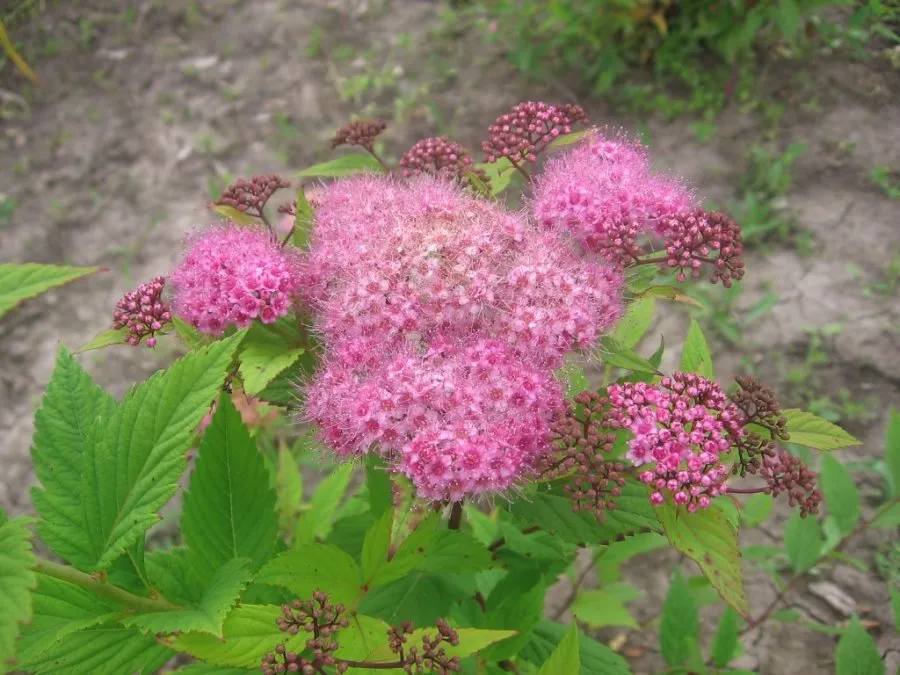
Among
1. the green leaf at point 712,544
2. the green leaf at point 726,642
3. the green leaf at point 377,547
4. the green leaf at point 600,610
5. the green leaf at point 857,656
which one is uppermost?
the green leaf at point 712,544

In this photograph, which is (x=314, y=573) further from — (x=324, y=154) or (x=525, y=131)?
(x=324, y=154)

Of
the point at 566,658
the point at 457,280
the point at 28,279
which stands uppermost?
the point at 28,279

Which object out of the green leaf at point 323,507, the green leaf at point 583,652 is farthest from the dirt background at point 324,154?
the green leaf at point 323,507

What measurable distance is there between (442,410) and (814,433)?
827mm

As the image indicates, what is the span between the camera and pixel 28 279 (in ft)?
3.97

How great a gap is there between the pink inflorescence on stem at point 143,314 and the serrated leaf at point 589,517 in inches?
36.3

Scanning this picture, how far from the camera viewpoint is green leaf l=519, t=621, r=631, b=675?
201 centimetres

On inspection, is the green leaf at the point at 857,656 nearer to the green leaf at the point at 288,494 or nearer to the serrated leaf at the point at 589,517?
the serrated leaf at the point at 589,517

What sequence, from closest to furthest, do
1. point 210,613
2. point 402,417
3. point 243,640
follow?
point 210,613
point 243,640
point 402,417

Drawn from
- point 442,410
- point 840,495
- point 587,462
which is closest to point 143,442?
point 442,410

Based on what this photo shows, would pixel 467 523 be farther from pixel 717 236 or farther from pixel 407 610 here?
pixel 717 236

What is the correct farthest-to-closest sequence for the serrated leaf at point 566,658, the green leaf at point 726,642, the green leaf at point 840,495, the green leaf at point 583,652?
the green leaf at point 840,495
the green leaf at point 726,642
the green leaf at point 583,652
the serrated leaf at point 566,658

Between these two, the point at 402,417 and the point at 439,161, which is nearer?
the point at 402,417

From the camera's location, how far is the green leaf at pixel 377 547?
154 cm
